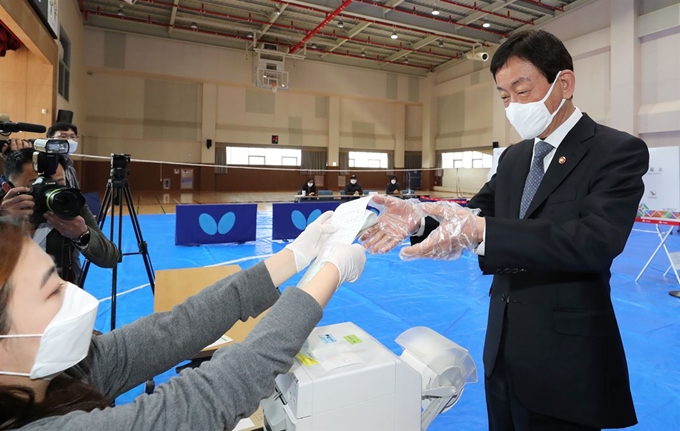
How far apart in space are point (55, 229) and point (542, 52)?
91.0 inches

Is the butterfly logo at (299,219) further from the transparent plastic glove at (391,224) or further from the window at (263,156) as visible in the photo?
the window at (263,156)

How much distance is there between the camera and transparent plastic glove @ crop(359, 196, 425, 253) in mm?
1238

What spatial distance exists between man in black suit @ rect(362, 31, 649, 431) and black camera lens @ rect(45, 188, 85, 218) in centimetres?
137

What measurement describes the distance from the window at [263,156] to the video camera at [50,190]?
1799 cm

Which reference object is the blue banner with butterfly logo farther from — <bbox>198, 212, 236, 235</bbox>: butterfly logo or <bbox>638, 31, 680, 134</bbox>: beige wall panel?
<bbox>638, 31, 680, 134</bbox>: beige wall panel

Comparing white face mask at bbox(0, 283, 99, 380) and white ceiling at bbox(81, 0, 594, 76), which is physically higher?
white ceiling at bbox(81, 0, 594, 76)

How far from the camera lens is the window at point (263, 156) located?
19.5m

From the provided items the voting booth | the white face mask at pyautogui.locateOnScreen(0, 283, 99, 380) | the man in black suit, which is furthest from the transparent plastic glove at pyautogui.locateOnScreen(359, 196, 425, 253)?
the voting booth

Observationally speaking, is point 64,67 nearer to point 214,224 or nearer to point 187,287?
point 214,224

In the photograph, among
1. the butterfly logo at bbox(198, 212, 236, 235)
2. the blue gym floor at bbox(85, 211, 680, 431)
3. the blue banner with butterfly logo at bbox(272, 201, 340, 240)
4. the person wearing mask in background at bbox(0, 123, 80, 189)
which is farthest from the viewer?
the blue banner with butterfly logo at bbox(272, 201, 340, 240)

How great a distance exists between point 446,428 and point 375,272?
3181 millimetres

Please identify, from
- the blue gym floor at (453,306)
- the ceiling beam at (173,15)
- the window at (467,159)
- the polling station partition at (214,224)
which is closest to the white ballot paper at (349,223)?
the blue gym floor at (453,306)

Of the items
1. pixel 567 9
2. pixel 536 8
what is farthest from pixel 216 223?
pixel 567 9

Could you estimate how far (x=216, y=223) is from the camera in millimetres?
7156
